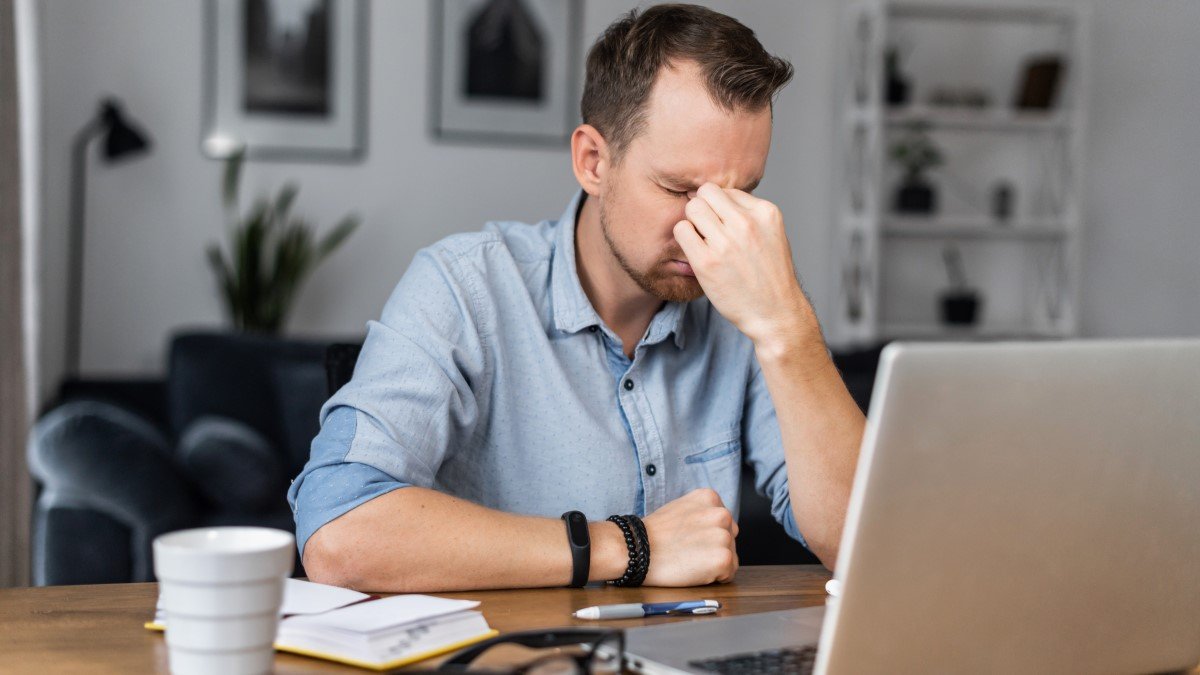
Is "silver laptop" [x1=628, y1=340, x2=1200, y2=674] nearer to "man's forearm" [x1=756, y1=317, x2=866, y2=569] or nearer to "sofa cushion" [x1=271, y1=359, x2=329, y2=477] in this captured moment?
"man's forearm" [x1=756, y1=317, x2=866, y2=569]

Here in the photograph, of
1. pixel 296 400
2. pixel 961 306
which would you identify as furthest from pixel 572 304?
pixel 961 306

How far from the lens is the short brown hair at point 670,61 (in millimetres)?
1354

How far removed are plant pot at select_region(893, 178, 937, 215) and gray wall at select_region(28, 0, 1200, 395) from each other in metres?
0.32

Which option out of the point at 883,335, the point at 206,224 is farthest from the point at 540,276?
the point at 883,335

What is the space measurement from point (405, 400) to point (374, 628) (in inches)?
16.0

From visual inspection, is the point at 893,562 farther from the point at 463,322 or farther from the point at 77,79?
the point at 77,79

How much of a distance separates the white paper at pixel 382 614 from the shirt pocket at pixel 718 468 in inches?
22.3

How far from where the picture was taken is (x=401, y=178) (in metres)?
4.11

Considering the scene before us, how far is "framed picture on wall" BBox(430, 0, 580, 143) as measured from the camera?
412cm

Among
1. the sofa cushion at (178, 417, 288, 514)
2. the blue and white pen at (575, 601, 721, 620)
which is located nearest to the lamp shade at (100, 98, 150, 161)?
the sofa cushion at (178, 417, 288, 514)

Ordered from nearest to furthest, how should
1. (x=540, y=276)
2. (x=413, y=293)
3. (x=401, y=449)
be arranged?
1. (x=401, y=449)
2. (x=413, y=293)
3. (x=540, y=276)

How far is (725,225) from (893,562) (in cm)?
61

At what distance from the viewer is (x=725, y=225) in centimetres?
126

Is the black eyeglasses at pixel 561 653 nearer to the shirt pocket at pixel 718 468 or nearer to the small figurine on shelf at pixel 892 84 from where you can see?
the shirt pocket at pixel 718 468
